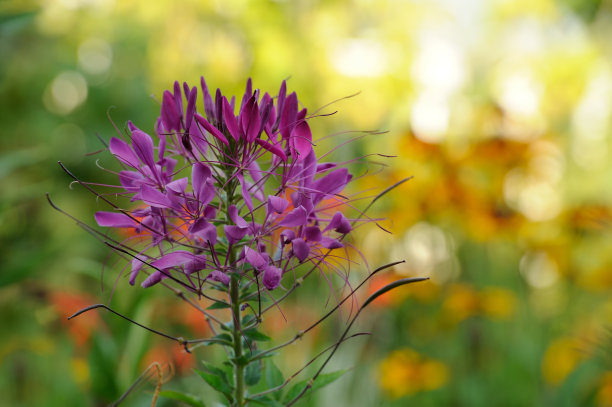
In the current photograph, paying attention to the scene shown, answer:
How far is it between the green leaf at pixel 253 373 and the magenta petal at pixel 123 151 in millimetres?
229

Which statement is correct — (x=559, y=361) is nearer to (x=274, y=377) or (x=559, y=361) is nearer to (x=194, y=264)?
(x=274, y=377)

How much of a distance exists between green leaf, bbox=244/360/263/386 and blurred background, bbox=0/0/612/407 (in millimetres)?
179

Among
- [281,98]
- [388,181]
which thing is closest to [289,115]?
[281,98]

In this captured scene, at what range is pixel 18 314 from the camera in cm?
222

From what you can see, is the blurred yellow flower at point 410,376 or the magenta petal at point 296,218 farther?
the blurred yellow flower at point 410,376

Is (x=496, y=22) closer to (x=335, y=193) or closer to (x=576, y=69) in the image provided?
(x=576, y=69)

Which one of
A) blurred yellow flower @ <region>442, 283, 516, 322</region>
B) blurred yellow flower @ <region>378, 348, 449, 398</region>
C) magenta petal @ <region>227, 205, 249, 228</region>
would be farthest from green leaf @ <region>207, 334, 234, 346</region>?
blurred yellow flower @ <region>442, 283, 516, 322</region>

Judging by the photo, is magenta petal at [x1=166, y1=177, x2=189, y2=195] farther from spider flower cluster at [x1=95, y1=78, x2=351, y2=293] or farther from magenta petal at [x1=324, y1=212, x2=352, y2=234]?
magenta petal at [x1=324, y1=212, x2=352, y2=234]

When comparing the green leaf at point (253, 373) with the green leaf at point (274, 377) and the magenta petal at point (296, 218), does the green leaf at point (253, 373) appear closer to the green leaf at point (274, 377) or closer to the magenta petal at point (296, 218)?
the green leaf at point (274, 377)

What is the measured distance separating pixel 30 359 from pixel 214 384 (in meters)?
1.59

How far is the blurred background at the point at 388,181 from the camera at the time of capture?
5.31 ft

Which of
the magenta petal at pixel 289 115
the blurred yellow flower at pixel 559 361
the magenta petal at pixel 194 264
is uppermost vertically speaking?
the magenta petal at pixel 289 115

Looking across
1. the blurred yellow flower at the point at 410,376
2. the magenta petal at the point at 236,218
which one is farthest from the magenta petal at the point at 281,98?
A: the blurred yellow flower at the point at 410,376

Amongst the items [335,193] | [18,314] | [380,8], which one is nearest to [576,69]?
[380,8]
